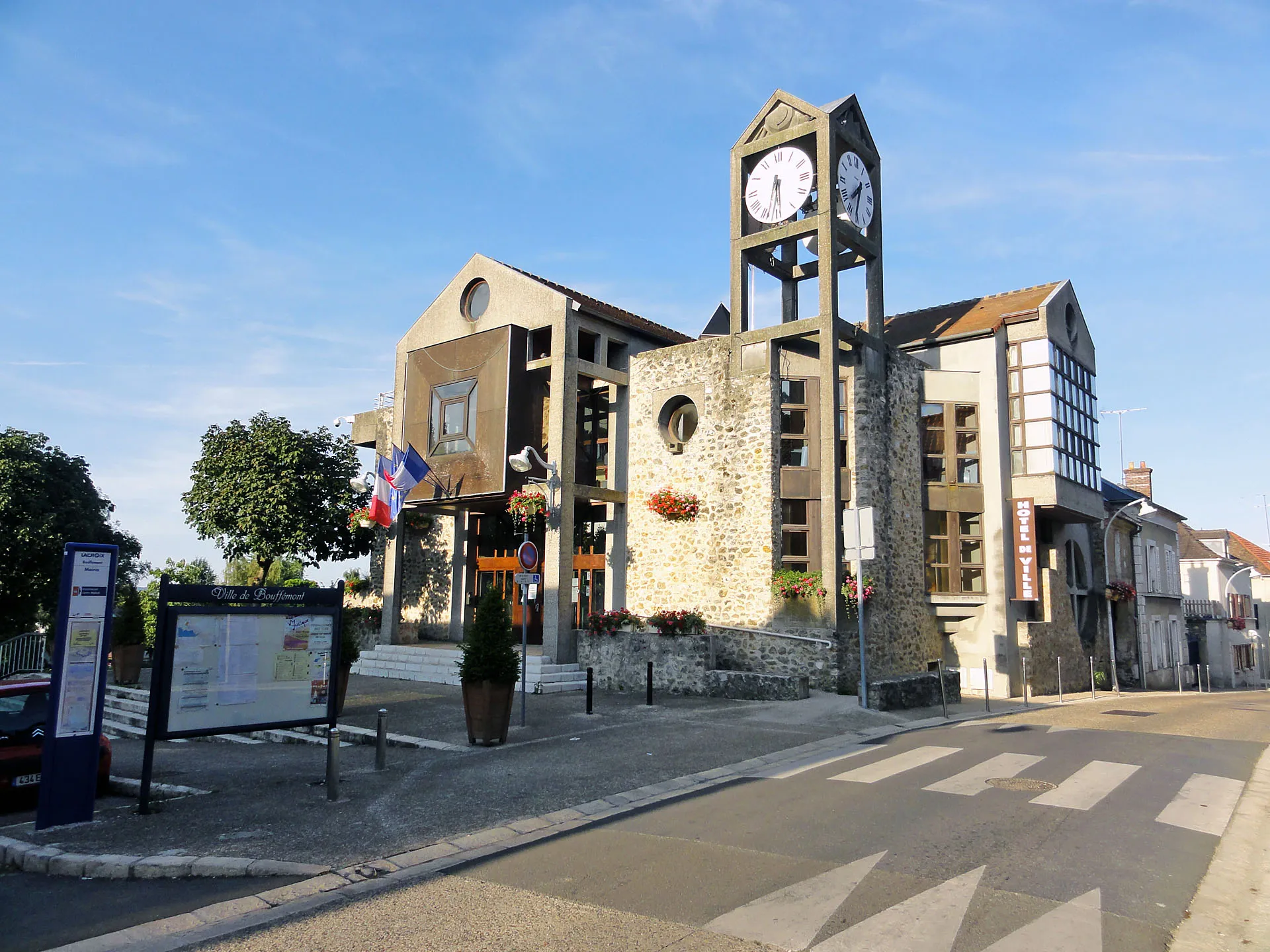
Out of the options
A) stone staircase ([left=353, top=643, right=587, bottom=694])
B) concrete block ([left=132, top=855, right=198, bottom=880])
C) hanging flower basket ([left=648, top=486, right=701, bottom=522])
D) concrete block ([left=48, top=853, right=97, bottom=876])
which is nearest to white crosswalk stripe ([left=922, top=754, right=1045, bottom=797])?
concrete block ([left=132, top=855, right=198, bottom=880])

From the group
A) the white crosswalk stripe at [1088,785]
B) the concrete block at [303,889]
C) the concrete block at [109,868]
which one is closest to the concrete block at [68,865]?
the concrete block at [109,868]

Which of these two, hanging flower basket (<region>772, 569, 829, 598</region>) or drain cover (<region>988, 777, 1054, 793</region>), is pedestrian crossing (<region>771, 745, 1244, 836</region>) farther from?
hanging flower basket (<region>772, 569, 829, 598</region>)

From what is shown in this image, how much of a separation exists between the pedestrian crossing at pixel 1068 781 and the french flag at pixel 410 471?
14081 mm

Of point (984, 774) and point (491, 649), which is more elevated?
point (491, 649)

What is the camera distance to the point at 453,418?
23.8m

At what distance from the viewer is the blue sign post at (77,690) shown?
781 centimetres

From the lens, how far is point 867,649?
19484 mm

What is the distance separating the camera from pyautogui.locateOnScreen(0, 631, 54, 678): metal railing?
2166cm

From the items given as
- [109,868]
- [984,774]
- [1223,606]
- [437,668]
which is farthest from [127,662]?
[1223,606]

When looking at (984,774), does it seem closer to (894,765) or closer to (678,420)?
(894,765)

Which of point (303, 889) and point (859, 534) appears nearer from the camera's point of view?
point (303, 889)

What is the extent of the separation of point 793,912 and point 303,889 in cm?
344

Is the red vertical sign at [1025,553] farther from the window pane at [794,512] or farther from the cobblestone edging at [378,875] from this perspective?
the cobblestone edging at [378,875]

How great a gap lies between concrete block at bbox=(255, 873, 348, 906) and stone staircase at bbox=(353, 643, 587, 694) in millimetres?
11939
